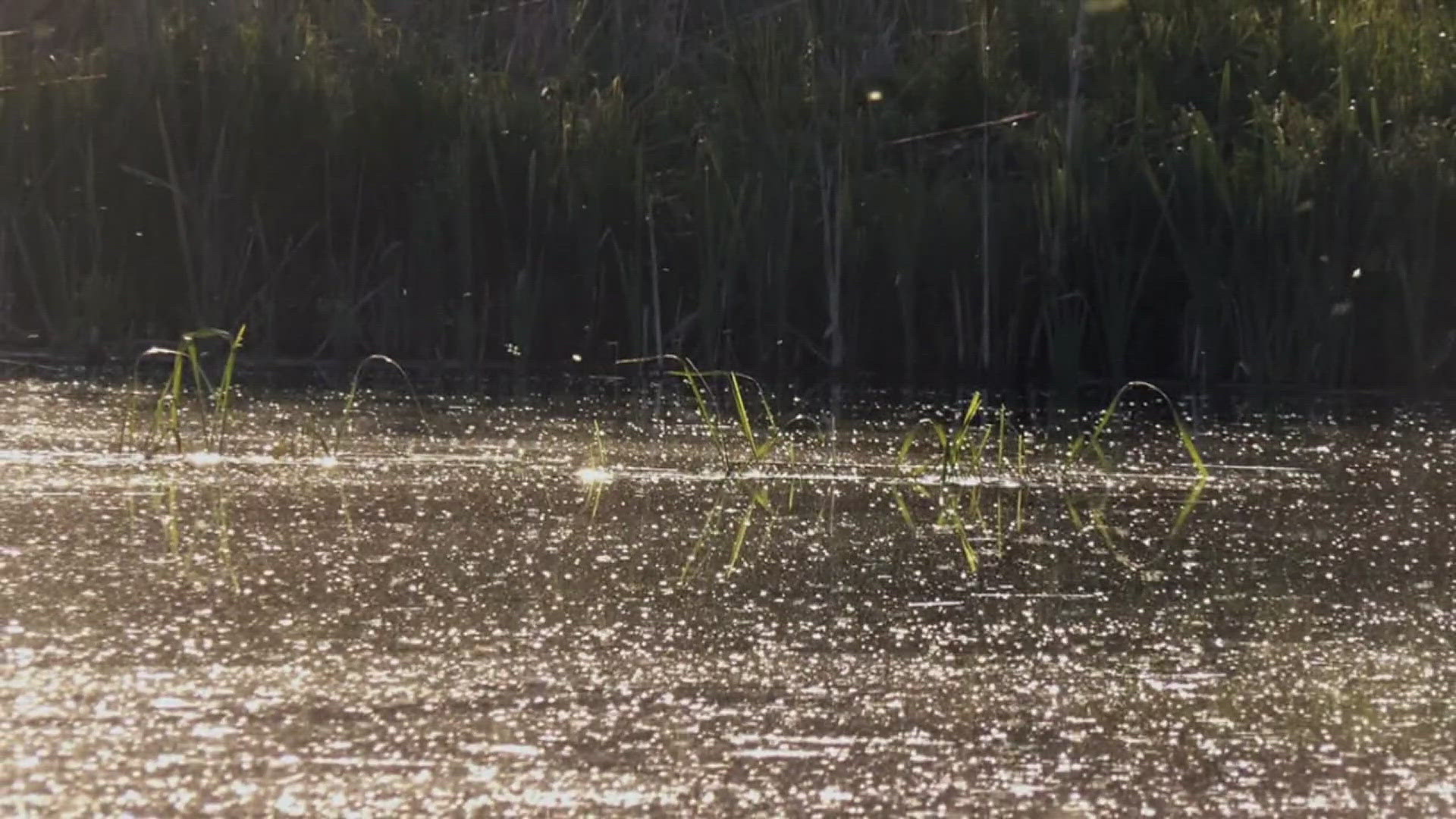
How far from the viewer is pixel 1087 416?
502 cm

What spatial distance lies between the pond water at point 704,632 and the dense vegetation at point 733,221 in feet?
5.14

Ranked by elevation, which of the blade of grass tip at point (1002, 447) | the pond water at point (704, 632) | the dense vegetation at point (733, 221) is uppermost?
the dense vegetation at point (733, 221)

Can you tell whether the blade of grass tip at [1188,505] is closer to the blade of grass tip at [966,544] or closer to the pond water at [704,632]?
the pond water at [704,632]

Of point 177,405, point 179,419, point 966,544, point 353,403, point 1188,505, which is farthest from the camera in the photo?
point 353,403

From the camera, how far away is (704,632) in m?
2.61

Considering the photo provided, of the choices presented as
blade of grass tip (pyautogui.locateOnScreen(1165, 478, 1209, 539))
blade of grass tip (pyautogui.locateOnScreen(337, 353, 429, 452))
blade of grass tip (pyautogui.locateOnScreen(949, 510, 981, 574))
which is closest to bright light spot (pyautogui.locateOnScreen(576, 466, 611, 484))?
blade of grass tip (pyautogui.locateOnScreen(337, 353, 429, 452))

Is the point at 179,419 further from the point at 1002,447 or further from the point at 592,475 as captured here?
the point at 1002,447

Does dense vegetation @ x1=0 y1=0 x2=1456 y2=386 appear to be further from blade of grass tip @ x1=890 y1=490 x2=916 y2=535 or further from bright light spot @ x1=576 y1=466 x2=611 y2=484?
blade of grass tip @ x1=890 y1=490 x2=916 y2=535

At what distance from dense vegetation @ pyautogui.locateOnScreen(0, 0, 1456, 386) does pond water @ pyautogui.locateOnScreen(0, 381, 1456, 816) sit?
157 centimetres

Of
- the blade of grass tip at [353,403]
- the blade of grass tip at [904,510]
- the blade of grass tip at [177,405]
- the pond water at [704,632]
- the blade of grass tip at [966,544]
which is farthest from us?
the blade of grass tip at [353,403]

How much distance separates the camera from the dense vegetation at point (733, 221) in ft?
19.0

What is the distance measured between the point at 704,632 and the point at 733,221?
3.34m

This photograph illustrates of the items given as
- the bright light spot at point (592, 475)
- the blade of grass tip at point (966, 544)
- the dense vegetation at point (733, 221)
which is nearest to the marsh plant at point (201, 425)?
the bright light spot at point (592, 475)

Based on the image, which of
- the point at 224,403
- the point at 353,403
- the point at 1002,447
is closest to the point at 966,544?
the point at 1002,447
